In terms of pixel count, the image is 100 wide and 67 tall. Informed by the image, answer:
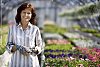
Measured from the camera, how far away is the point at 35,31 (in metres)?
5.32

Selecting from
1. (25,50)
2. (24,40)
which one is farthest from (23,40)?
(25,50)

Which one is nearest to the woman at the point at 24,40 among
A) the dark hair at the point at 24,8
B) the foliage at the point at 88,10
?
the dark hair at the point at 24,8

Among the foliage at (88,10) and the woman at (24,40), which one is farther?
the foliage at (88,10)

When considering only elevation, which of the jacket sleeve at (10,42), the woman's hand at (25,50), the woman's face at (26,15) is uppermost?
the woman's face at (26,15)

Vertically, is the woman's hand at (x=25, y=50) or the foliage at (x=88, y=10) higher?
the woman's hand at (x=25, y=50)

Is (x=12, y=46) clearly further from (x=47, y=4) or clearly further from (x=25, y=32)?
(x=47, y=4)

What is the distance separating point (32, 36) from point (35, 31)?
9cm

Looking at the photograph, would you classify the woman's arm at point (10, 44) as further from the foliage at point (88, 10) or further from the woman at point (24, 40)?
the foliage at point (88, 10)

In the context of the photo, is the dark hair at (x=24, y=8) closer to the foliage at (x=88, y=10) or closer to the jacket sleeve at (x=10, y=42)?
the jacket sleeve at (x=10, y=42)

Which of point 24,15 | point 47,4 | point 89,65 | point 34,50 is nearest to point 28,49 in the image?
point 34,50

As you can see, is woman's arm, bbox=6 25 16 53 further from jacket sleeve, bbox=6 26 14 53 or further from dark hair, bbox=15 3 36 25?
dark hair, bbox=15 3 36 25

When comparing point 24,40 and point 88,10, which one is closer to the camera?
point 24,40

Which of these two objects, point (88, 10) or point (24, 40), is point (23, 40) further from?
point (88, 10)

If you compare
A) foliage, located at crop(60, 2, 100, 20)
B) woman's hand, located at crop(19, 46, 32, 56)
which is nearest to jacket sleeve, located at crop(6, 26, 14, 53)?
woman's hand, located at crop(19, 46, 32, 56)
